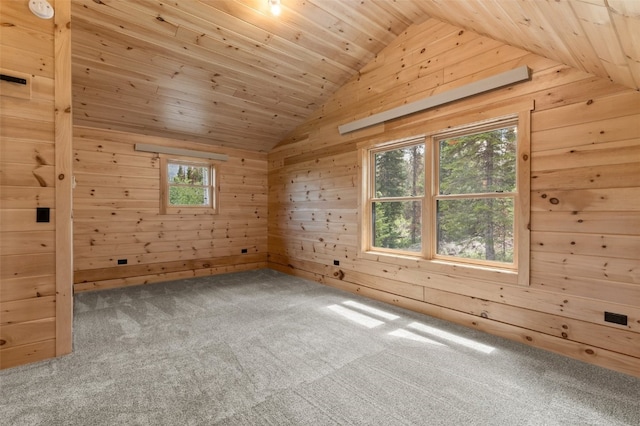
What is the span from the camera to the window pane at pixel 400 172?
335 cm

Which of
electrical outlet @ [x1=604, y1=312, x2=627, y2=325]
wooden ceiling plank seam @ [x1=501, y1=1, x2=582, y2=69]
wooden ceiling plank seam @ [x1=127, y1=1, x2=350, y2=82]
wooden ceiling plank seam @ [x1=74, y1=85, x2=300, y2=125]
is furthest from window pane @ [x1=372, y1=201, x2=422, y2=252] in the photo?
wooden ceiling plank seam @ [x1=74, y1=85, x2=300, y2=125]

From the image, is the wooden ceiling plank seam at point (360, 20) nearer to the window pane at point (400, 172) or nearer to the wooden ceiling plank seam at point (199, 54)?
the wooden ceiling plank seam at point (199, 54)

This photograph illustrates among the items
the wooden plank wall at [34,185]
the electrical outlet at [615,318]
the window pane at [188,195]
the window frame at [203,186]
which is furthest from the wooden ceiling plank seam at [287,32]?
the electrical outlet at [615,318]

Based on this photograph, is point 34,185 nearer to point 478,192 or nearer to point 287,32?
point 287,32

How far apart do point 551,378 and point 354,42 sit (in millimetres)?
3617

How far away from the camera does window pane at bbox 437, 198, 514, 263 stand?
265 cm

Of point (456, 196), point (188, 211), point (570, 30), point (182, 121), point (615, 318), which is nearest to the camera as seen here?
point (570, 30)

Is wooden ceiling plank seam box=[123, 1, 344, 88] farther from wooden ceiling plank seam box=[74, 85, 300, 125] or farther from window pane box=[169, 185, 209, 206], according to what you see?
window pane box=[169, 185, 209, 206]

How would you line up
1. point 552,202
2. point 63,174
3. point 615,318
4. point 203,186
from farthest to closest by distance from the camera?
point 203,186, point 552,202, point 63,174, point 615,318

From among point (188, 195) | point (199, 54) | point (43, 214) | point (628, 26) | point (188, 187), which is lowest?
point (43, 214)

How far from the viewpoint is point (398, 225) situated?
3.58m

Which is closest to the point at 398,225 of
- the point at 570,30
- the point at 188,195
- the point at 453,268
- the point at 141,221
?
the point at 453,268

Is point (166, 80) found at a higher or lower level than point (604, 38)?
higher

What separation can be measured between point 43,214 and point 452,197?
3.46 metres
